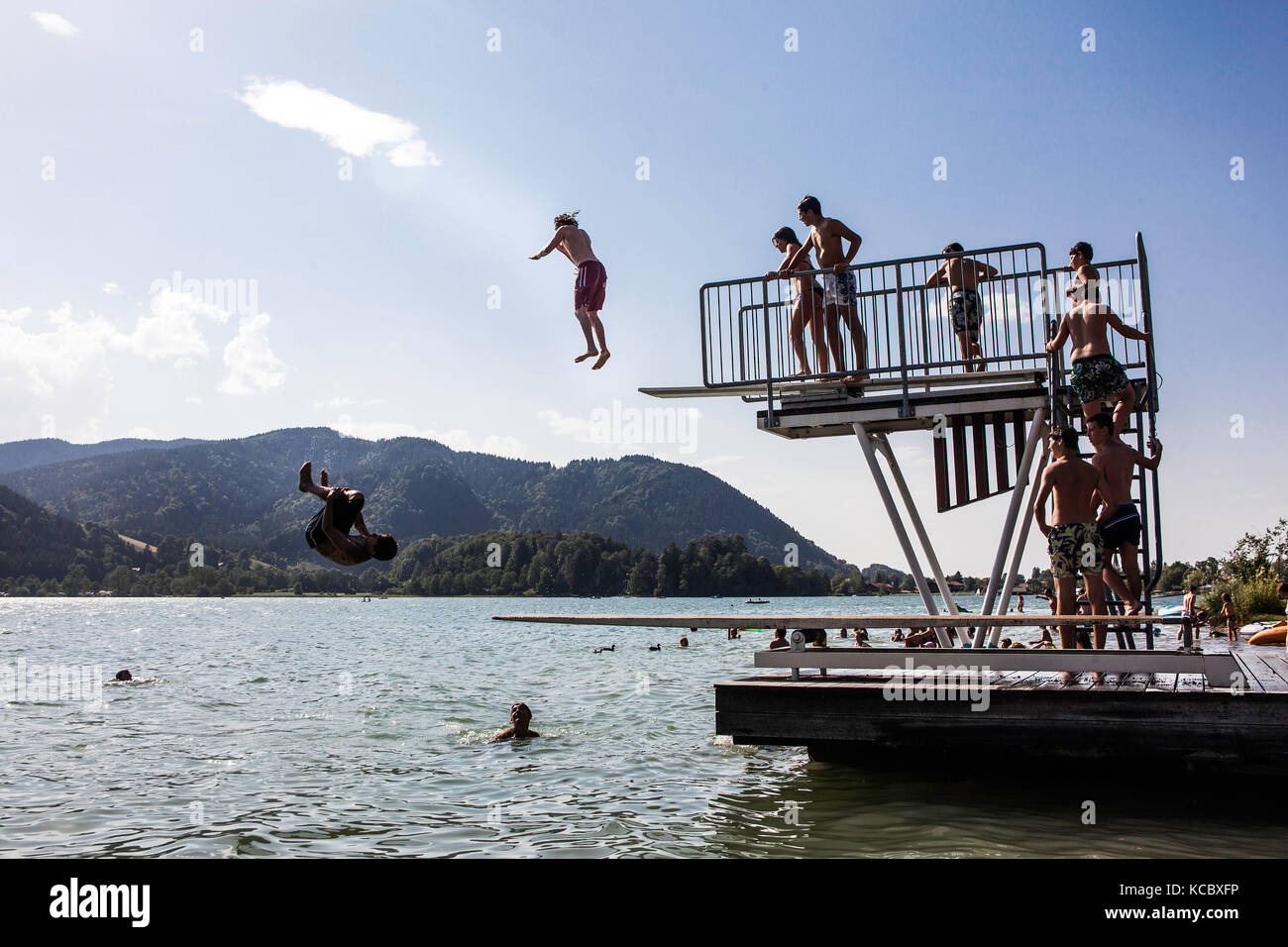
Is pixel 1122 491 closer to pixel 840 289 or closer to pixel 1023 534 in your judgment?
pixel 1023 534

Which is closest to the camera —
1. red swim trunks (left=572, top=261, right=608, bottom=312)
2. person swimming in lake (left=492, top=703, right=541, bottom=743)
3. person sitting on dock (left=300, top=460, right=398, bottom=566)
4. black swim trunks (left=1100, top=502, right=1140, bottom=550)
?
person sitting on dock (left=300, top=460, right=398, bottom=566)

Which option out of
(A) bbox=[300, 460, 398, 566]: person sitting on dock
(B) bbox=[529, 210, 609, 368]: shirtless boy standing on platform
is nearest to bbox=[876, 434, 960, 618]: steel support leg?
(B) bbox=[529, 210, 609, 368]: shirtless boy standing on platform

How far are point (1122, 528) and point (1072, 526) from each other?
4.20 feet

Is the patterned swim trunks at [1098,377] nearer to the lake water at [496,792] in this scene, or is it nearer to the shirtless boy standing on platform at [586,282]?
the lake water at [496,792]

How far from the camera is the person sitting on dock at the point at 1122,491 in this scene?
41.8 feet

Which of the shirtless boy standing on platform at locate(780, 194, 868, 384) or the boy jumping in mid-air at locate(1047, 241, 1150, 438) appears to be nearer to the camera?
the boy jumping in mid-air at locate(1047, 241, 1150, 438)

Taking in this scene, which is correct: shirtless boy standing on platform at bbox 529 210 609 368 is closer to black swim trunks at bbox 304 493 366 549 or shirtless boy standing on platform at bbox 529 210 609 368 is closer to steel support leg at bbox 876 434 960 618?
black swim trunks at bbox 304 493 366 549

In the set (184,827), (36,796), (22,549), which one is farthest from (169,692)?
(22,549)

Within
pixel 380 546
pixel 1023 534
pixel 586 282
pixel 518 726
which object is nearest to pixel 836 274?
pixel 1023 534

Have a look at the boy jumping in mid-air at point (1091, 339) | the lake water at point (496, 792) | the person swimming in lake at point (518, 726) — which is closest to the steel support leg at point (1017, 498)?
the boy jumping in mid-air at point (1091, 339)

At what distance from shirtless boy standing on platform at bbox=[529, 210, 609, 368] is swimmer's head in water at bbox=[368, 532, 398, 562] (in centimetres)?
248

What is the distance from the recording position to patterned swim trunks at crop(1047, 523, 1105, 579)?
38.8 ft

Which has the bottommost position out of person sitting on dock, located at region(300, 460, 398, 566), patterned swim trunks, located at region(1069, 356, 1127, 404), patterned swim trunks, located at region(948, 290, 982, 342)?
person sitting on dock, located at region(300, 460, 398, 566)
